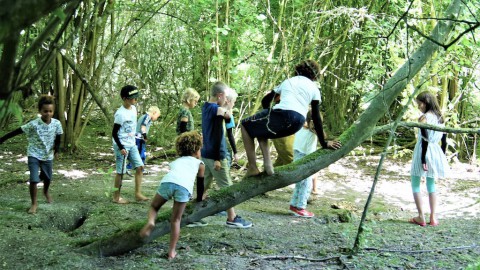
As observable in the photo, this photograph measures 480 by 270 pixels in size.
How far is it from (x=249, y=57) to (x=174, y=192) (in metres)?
4.73

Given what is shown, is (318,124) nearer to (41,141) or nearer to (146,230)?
(146,230)

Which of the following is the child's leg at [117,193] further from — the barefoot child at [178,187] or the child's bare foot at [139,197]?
the barefoot child at [178,187]

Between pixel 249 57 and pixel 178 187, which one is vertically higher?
pixel 249 57

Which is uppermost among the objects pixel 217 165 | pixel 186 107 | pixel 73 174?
pixel 186 107

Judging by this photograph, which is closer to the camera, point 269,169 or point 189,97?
point 269,169

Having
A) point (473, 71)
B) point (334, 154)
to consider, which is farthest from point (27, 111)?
point (473, 71)

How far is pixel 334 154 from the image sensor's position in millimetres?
4410

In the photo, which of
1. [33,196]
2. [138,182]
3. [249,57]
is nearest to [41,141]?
[33,196]

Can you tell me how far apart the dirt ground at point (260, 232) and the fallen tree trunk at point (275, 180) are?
13 centimetres

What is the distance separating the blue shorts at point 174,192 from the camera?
4.11m

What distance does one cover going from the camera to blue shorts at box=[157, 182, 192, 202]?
4.11m

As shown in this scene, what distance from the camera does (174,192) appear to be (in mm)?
4133

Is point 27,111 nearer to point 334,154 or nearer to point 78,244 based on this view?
point 78,244

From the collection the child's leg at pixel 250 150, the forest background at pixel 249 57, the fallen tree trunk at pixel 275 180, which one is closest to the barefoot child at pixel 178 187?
the fallen tree trunk at pixel 275 180
